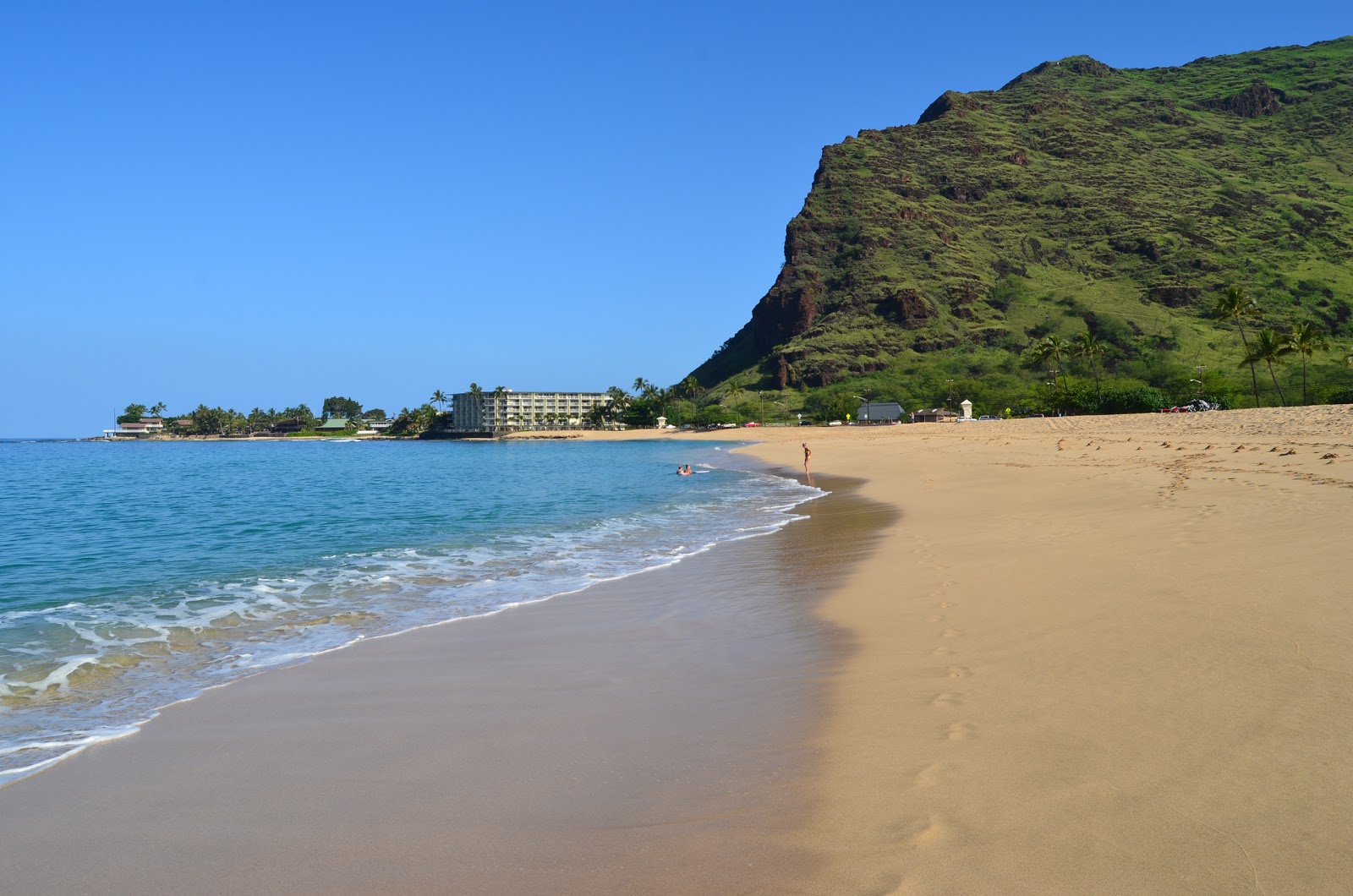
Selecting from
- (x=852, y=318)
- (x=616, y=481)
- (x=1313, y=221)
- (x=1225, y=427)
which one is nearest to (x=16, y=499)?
(x=616, y=481)

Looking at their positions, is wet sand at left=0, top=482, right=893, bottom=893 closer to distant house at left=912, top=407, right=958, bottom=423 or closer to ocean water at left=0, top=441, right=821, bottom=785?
ocean water at left=0, top=441, right=821, bottom=785

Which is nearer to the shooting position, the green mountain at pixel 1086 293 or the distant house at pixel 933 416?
the distant house at pixel 933 416

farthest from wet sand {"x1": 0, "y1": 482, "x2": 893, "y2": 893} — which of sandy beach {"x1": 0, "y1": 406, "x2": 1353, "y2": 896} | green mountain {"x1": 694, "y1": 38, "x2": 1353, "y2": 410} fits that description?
green mountain {"x1": 694, "y1": 38, "x2": 1353, "y2": 410}

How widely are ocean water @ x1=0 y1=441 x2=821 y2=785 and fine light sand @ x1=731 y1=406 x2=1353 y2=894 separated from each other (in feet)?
17.7

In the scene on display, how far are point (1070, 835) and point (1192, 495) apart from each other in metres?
14.0

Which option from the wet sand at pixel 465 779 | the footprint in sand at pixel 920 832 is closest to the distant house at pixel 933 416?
the wet sand at pixel 465 779

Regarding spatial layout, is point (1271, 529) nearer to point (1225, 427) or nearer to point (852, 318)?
point (1225, 427)

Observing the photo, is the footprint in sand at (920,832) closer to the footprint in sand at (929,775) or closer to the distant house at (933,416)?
the footprint in sand at (929,775)

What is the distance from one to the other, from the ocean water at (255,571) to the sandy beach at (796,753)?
1.07 m

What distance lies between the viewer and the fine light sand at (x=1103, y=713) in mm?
3482

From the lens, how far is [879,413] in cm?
13288

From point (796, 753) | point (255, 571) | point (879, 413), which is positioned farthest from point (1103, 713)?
point (879, 413)

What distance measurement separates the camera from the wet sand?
3.83 metres

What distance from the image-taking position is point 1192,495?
15.3 metres
